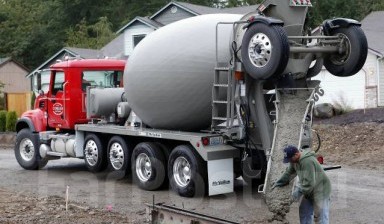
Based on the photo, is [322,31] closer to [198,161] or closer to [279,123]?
[279,123]

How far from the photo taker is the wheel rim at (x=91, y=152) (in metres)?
14.7

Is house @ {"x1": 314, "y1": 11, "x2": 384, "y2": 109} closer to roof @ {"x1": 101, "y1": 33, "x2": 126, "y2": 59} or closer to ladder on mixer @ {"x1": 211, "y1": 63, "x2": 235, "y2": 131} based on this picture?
roof @ {"x1": 101, "y1": 33, "x2": 126, "y2": 59}

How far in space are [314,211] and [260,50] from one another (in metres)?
3.08

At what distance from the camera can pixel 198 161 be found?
1189 centimetres

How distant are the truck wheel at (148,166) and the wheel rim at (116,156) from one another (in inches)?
20.5

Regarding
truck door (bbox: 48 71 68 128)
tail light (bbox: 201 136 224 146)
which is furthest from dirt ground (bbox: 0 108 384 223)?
truck door (bbox: 48 71 68 128)

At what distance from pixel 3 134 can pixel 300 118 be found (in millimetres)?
19601

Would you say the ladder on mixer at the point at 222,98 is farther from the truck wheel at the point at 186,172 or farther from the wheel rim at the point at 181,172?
the wheel rim at the point at 181,172

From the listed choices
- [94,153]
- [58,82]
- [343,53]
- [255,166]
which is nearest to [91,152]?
[94,153]

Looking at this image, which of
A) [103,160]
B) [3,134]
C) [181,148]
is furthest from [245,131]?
[3,134]

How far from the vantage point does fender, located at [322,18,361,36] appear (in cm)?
1101

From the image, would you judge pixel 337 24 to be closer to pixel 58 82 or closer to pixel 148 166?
pixel 148 166

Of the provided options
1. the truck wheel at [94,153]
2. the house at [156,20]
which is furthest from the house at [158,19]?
the truck wheel at [94,153]

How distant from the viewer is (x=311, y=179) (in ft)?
27.1
